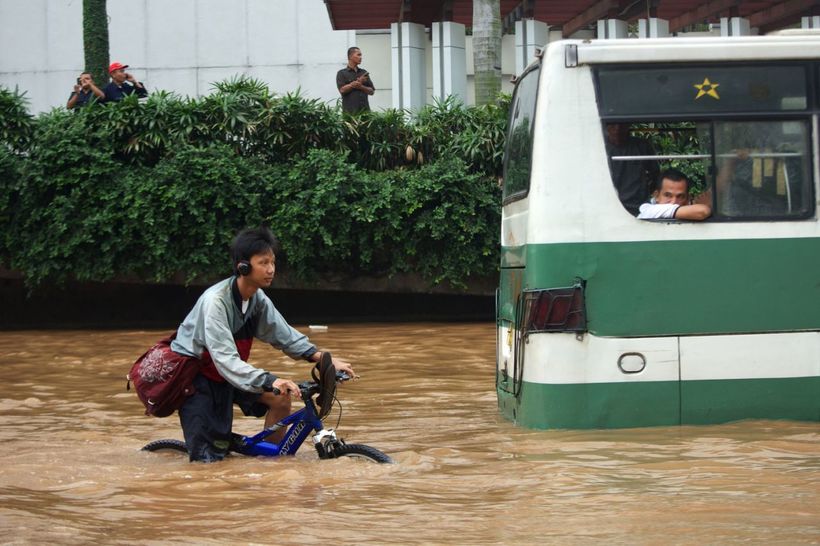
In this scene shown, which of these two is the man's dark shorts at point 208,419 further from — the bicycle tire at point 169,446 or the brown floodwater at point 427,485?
the bicycle tire at point 169,446

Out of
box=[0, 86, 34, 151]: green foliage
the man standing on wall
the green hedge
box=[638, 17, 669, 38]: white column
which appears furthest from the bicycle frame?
box=[638, 17, 669, 38]: white column

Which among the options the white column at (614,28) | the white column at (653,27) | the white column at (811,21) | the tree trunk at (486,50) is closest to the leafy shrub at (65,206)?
the tree trunk at (486,50)

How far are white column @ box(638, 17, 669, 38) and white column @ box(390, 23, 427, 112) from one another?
4.24 metres

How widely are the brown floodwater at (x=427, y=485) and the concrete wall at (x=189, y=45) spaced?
73.4 feet

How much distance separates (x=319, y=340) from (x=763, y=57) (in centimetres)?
811

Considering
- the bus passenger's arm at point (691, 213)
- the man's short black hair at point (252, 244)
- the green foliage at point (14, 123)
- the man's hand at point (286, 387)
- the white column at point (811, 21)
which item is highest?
the white column at point (811, 21)

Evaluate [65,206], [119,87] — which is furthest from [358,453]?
[119,87]

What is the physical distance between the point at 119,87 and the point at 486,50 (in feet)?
20.6

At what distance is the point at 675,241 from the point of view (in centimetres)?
722

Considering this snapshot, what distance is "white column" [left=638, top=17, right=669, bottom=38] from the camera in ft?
78.3

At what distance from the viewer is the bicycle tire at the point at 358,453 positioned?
660 cm

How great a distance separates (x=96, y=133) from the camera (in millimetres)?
15953

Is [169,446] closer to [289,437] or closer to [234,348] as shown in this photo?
[289,437]

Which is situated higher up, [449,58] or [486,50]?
[449,58]
